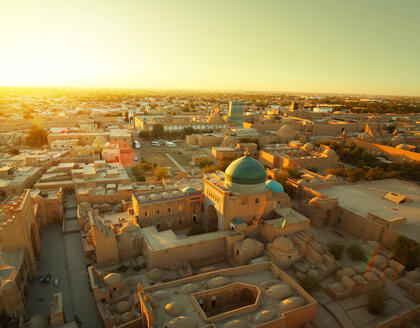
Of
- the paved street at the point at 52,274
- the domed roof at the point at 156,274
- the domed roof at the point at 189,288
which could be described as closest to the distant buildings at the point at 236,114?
the paved street at the point at 52,274

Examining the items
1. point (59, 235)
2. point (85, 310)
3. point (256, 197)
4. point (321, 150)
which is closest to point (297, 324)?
point (256, 197)

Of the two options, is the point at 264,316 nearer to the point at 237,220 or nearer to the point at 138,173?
the point at 237,220

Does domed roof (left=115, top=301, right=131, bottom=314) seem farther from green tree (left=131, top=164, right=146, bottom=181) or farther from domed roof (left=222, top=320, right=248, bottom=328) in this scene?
green tree (left=131, top=164, right=146, bottom=181)

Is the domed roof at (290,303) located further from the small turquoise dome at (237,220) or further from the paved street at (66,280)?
the paved street at (66,280)

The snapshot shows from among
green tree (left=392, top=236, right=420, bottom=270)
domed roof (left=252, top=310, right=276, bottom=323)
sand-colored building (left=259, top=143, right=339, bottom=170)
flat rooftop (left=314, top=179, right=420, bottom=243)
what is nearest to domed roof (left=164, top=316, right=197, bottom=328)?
domed roof (left=252, top=310, right=276, bottom=323)

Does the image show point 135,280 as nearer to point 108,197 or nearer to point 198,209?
point 198,209
